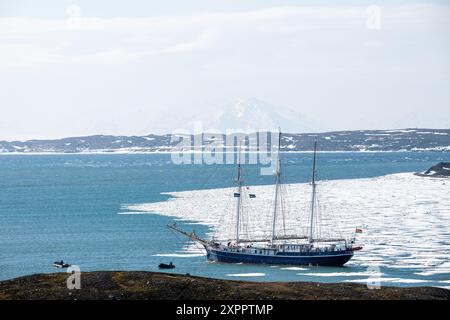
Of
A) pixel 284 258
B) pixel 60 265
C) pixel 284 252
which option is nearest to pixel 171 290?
pixel 60 265

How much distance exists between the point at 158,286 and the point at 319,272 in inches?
1031

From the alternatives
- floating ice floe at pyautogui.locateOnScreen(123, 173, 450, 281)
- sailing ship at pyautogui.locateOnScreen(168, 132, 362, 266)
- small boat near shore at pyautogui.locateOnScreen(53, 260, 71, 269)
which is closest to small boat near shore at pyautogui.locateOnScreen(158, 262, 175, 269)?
sailing ship at pyautogui.locateOnScreen(168, 132, 362, 266)

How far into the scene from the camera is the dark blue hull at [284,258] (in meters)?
77.0

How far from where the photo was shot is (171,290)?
49781 millimetres

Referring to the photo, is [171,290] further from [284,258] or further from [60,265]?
[284,258]

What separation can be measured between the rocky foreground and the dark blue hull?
22.2 m

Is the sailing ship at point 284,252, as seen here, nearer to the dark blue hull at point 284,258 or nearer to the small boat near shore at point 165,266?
the dark blue hull at point 284,258

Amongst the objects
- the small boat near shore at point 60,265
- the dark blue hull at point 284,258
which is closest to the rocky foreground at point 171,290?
the small boat near shore at point 60,265

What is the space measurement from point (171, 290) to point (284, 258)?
98.5 ft

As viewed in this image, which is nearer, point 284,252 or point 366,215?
point 284,252

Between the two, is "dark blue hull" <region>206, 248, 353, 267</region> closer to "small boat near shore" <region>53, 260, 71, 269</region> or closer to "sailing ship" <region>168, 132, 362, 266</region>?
"sailing ship" <region>168, 132, 362, 266</region>

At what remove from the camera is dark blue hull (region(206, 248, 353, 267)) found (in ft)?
253

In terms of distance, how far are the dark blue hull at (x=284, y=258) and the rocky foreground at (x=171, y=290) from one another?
2223 centimetres
